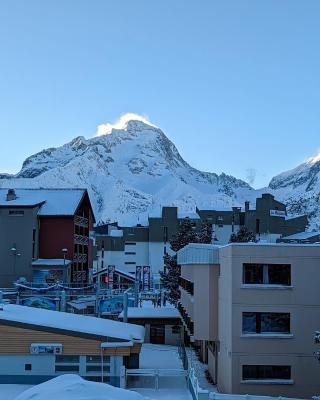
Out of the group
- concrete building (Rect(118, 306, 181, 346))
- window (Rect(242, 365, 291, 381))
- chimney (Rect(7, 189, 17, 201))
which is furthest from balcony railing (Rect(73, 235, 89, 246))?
window (Rect(242, 365, 291, 381))

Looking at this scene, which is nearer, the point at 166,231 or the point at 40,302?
the point at 40,302

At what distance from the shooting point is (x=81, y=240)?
5831 centimetres

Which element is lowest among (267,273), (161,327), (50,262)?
(161,327)

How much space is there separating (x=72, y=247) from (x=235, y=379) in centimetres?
3333

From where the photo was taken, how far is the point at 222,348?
84.0 feet

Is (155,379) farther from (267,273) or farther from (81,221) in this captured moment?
(81,221)

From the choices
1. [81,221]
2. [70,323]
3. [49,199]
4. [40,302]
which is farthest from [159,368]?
[81,221]

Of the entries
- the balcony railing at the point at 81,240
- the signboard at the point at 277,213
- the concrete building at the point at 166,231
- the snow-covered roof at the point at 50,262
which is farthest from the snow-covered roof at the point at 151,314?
the signboard at the point at 277,213

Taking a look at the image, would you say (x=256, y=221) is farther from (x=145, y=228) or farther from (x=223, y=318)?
(x=223, y=318)

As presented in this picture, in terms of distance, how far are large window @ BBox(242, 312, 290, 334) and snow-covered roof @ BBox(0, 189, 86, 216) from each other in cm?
3069

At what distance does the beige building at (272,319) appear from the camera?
75.9ft

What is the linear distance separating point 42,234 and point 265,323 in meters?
33.3

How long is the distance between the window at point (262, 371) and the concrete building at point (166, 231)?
282 ft

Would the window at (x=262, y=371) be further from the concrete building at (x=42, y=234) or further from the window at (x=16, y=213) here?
the window at (x=16, y=213)
